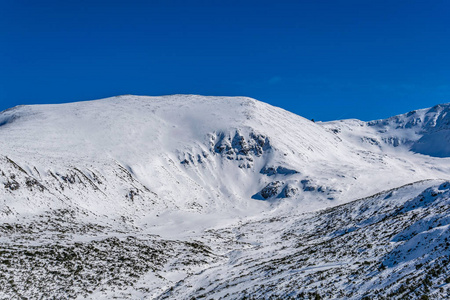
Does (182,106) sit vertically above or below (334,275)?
above

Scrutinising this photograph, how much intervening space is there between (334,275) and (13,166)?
169 ft

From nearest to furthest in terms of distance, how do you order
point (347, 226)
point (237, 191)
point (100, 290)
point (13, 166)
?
point (100, 290) → point (347, 226) → point (13, 166) → point (237, 191)

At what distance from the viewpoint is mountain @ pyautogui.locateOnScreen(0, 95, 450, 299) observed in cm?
2482

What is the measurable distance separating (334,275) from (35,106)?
448 feet

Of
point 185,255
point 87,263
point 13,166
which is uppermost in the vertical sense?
point 13,166

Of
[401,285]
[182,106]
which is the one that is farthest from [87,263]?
[182,106]

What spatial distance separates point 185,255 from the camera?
1610 inches

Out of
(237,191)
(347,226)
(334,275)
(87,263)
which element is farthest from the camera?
(237,191)

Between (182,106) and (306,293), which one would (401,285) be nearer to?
(306,293)

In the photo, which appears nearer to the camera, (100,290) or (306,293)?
(306,293)

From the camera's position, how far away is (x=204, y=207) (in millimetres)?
81500

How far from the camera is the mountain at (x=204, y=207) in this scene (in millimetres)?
24819

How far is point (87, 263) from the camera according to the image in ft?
106

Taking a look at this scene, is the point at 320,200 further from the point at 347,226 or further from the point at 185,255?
the point at 185,255
